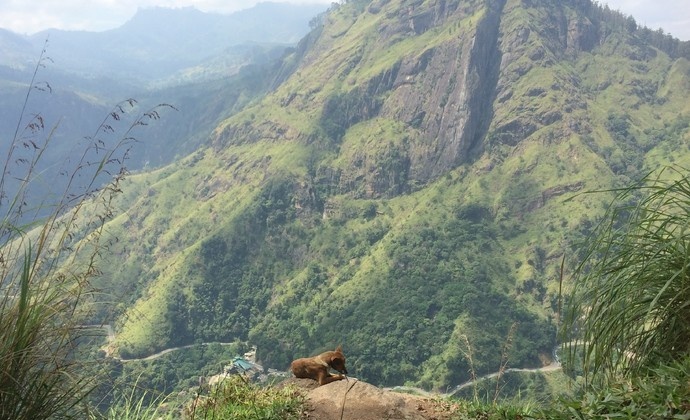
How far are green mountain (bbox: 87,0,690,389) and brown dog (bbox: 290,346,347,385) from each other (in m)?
71.8

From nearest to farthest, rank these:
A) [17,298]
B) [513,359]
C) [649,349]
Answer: [17,298]
[649,349]
[513,359]

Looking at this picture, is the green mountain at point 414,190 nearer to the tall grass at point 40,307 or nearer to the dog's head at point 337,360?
the dog's head at point 337,360

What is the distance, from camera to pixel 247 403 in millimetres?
4297

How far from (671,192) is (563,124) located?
124 meters

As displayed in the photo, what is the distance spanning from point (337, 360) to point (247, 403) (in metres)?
0.95

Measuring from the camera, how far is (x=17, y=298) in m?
2.57

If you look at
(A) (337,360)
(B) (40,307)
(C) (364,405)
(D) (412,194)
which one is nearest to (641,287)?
(C) (364,405)

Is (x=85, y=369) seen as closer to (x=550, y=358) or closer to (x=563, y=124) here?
(x=550, y=358)

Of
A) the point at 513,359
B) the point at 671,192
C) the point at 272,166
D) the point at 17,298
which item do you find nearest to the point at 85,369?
the point at 17,298

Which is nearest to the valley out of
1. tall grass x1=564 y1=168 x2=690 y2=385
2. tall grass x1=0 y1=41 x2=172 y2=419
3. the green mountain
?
the green mountain

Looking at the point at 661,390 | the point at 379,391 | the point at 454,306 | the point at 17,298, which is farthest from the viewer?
the point at 454,306

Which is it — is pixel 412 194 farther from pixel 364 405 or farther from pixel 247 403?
pixel 247 403

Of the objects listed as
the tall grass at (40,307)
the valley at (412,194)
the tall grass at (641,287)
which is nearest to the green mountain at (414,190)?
the valley at (412,194)

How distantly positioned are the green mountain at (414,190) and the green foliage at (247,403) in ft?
237
